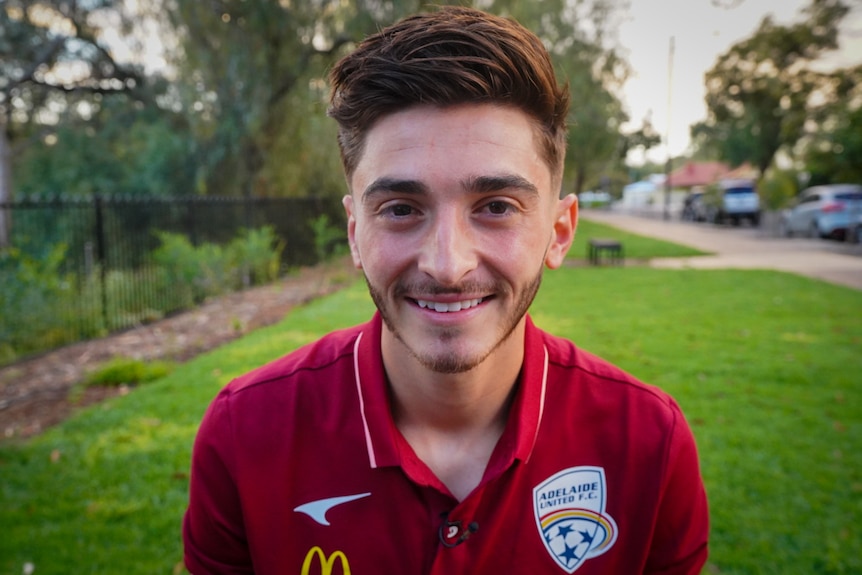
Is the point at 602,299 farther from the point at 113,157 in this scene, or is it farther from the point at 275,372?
the point at 113,157

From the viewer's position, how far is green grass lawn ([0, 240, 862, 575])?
3.47 meters

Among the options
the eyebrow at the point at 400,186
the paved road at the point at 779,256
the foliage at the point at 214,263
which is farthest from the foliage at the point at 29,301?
the paved road at the point at 779,256

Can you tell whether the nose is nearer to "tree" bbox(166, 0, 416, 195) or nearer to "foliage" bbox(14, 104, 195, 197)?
"tree" bbox(166, 0, 416, 195)

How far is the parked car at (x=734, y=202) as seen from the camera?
29109 mm

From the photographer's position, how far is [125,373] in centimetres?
622

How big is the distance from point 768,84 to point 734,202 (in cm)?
635

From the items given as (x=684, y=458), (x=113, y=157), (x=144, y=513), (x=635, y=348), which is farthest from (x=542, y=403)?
(x=113, y=157)

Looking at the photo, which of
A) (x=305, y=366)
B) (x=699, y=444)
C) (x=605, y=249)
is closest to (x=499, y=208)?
(x=305, y=366)

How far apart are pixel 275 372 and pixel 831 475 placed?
3.99 metres

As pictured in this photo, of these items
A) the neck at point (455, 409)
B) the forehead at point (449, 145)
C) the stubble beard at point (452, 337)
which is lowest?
the neck at point (455, 409)

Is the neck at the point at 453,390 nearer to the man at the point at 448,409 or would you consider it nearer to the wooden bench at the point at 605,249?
the man at the point at 448,409

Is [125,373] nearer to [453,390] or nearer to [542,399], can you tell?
[453,390]

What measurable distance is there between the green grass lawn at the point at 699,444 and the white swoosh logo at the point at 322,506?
211cm

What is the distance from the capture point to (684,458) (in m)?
1.76
